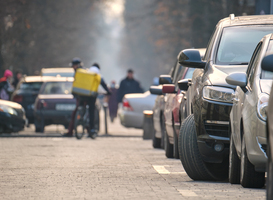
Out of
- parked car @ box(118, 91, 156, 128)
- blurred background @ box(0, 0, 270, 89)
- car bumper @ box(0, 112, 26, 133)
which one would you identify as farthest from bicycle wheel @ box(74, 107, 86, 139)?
blurred background @ box(0, 0, 270, 89)

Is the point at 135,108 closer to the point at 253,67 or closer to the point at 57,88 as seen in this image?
the point at 57,88

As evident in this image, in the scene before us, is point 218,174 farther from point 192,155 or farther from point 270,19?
point 270,19

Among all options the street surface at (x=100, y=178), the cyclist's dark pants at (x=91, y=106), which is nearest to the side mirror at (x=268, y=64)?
the street surface at (x=100, y=178)

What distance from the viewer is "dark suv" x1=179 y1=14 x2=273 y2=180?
8.69 m

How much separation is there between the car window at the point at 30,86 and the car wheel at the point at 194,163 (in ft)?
51.7

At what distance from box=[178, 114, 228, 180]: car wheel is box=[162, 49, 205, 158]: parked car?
8.43 feet

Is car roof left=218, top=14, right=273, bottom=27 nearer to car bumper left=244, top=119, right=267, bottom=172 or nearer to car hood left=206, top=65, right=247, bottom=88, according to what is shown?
car hood left=206, top=65, right=247, bottom=88

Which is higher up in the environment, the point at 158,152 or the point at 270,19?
the point at 270,19

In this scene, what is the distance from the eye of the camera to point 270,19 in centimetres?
1005

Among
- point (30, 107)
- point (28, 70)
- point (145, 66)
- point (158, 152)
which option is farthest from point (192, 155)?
point (145, 66)

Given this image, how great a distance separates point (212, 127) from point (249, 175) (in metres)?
1.06

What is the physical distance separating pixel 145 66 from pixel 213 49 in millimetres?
80204

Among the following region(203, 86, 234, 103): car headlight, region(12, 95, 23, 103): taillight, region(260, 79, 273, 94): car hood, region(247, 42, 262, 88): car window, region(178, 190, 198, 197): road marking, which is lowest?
region(12, 95, 23, 103): taillight

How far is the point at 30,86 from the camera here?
2470cm
